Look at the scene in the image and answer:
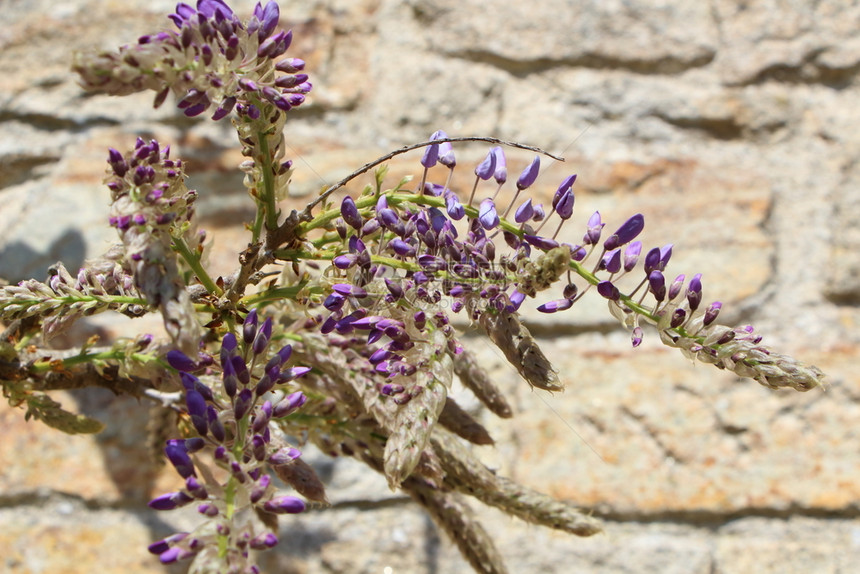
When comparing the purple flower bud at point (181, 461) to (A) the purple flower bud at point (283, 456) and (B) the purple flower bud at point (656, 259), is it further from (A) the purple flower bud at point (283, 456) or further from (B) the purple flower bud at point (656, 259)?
(B) the purple flower bud at point (656, 259)

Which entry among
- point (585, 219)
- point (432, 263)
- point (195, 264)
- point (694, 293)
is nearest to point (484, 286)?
point (432, 263)

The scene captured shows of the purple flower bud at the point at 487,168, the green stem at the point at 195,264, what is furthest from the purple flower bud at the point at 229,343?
the purple flower bud at the point at 487,168

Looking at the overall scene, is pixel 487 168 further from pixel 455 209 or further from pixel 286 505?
pixel 286 505

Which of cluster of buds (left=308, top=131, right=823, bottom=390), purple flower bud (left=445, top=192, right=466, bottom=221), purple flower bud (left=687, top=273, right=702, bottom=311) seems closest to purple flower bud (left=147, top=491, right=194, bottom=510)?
cluster of buds (left=308, top=131, right=823, bottom=390)

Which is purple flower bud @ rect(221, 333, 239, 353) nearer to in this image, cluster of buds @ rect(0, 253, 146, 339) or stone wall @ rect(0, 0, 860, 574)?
cluster of buds @ rect(0, 253, 146, 339)

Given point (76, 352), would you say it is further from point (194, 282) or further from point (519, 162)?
point (519, 162)
